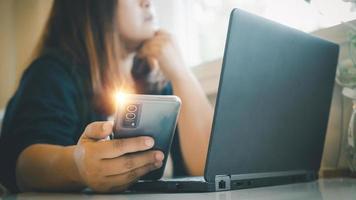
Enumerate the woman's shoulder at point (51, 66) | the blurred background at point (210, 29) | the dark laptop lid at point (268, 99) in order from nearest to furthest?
the dark laptop lid at point (268, 99) → the blurred background at point (210, 29) → the woman's shoulder at point (51, 66)

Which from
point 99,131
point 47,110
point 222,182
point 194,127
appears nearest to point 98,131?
point 99,131

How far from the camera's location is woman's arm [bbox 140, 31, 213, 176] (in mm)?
1313

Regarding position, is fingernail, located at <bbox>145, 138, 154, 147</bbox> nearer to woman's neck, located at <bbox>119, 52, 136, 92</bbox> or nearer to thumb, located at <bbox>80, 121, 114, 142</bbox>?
thumb, located at <bbox>80, 121, 114, 142</bbox>

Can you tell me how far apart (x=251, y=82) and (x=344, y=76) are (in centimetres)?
44

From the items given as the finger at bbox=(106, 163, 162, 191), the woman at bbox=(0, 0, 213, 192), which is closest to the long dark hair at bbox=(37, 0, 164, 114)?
the woman at bbox=(0, 0, 213, 192)

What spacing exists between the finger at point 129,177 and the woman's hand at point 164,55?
1.97 feet

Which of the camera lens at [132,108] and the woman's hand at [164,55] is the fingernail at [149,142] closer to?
the camera lens at [132,108]

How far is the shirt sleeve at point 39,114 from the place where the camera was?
1.17 m

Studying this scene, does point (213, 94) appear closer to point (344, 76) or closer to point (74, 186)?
point (344, 76)

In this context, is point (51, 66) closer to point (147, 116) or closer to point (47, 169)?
point (47, 169)

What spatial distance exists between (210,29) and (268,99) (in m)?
0.77

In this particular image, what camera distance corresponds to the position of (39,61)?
1.28 meters

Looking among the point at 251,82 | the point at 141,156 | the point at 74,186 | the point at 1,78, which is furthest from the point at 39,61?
the point at 251,82

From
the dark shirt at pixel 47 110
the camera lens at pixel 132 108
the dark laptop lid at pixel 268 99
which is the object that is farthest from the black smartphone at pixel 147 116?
the dark shirt at pixel 47 110
